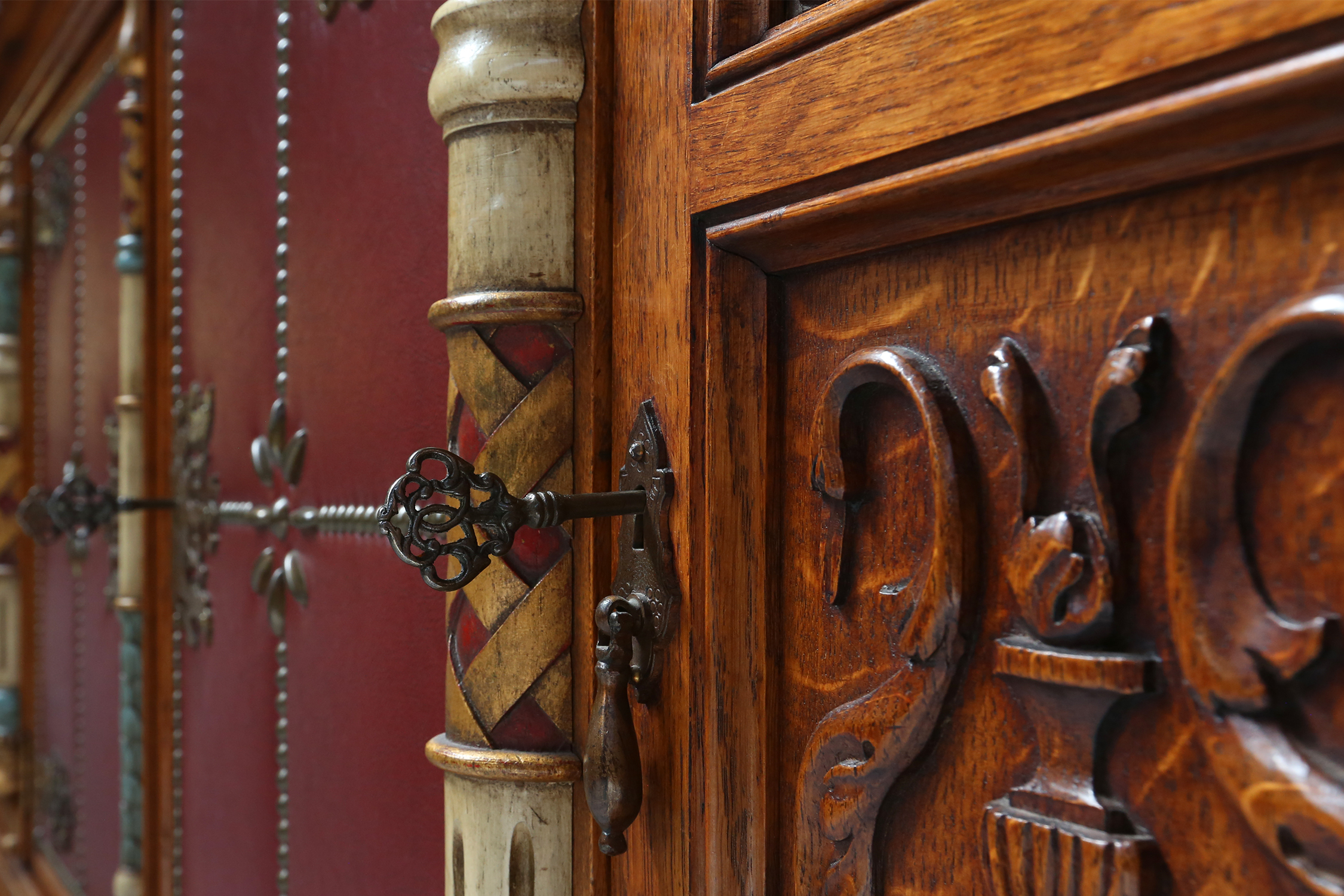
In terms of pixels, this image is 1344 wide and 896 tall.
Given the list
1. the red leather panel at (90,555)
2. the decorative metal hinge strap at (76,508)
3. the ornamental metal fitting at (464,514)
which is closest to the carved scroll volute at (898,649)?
the ornamental metal fitting at (464,514)

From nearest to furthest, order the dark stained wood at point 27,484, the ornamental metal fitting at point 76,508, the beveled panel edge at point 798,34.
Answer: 1. the beveled panel edge at point 798,34
2. the ornamental metal fitting at point 76,508
3. the dark stained wood at point 27,484

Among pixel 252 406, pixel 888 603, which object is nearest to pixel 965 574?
pixel 888 603

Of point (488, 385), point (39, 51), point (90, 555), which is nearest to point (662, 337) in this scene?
point (488, 385)

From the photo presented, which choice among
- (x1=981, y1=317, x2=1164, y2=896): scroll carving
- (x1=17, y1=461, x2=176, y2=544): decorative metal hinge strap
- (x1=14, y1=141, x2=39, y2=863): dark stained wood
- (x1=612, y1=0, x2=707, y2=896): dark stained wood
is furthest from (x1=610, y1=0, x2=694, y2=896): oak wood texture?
(x1=14, y1=141, x2=39, y2=863): dark stained wood

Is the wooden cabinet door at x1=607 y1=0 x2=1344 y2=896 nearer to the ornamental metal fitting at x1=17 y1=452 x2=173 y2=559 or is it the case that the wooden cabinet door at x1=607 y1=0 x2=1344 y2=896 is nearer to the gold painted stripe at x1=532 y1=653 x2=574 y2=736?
the gold painted stripe at x1=532 y1=653 x2=574 y2=736

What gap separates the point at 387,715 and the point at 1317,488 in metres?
0.64

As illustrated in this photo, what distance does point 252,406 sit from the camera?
104 cm

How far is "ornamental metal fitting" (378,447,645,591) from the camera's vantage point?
458 mm

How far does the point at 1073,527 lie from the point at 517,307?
0.30 meters

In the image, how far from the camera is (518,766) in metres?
0.55

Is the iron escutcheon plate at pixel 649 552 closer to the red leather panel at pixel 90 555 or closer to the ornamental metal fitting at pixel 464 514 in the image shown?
the ornamental metal fitting at pixel 464 514

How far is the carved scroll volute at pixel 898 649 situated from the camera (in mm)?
384

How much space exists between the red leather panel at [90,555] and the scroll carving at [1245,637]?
1.46m

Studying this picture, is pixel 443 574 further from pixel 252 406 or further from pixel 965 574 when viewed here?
pixel 252 406
